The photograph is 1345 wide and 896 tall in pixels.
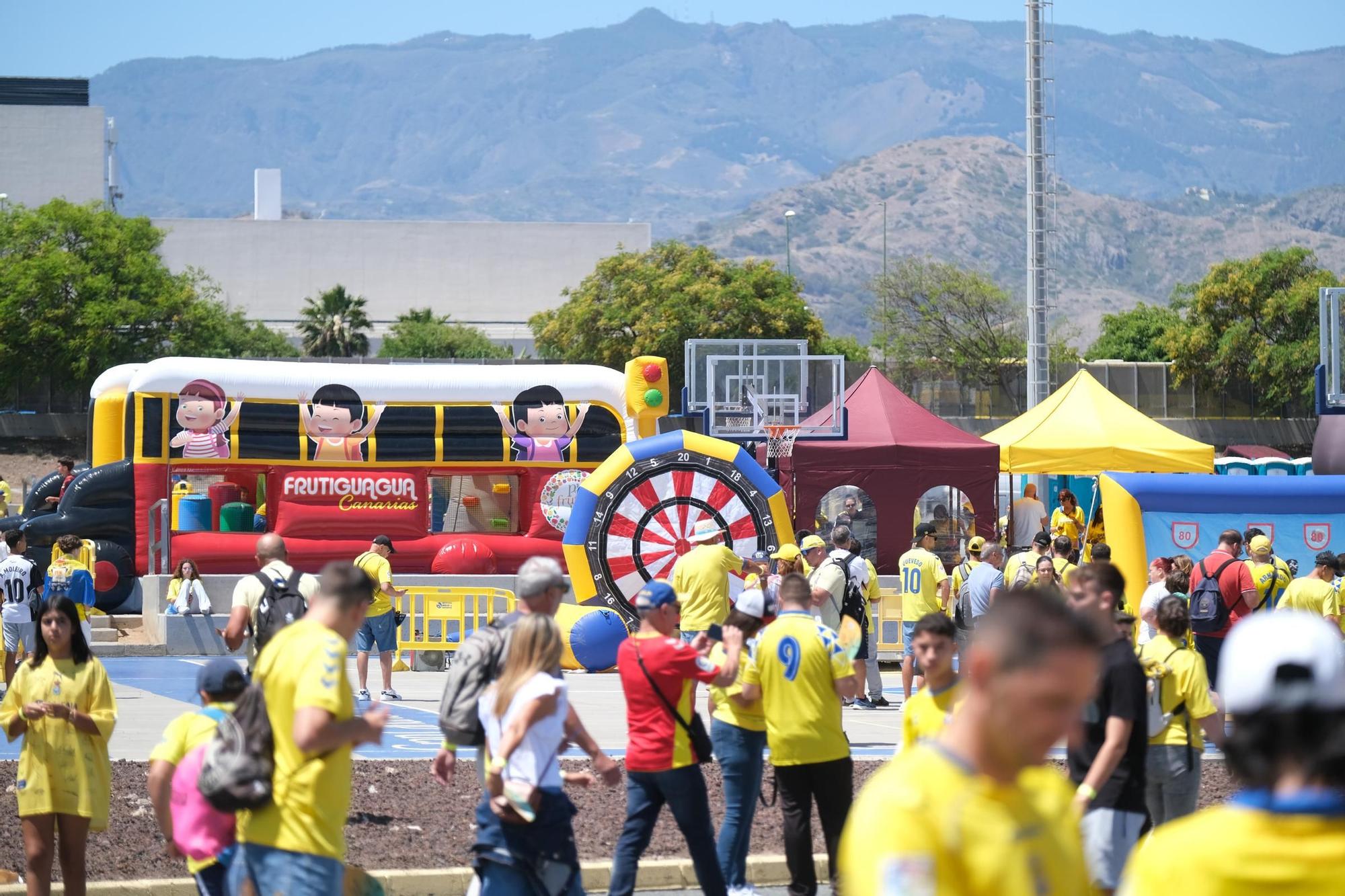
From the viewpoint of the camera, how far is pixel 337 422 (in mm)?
20609

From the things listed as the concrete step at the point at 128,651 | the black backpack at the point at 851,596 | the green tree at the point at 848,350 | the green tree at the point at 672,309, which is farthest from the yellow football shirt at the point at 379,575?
the green tree at the point at 848,350

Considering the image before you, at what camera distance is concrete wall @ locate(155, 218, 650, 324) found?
9319cm

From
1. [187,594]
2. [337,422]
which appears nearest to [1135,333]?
[337,422]

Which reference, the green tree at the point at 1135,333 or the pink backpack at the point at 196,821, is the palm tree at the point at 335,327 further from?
the pink backpack at the point at 196,821

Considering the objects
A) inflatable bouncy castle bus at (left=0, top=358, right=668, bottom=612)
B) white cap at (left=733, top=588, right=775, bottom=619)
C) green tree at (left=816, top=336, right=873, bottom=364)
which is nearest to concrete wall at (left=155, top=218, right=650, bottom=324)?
green tree at (left=816, top=336, right=873, bottom=364)

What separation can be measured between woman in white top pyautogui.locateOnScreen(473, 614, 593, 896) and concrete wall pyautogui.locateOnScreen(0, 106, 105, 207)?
88865mm

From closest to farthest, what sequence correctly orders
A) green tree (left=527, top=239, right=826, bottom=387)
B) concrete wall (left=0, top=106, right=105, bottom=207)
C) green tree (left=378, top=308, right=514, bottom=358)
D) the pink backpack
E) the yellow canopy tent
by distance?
the pink backpack, the yellow canopy tent, green tree (left=527, top=239, right=826, bottom=387), green tree (left=378, top=308, right=514, bottom=358), concrete wall (left=0, top=106, right=105, bottom=207)

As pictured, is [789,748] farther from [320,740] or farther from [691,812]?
[320,740]

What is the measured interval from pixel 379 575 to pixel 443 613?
12.8 feet

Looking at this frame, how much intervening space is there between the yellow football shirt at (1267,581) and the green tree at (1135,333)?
54.5m

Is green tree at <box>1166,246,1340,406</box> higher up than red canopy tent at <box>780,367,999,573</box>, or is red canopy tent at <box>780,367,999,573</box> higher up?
green tree at <box>1166,246,1340,406</box>

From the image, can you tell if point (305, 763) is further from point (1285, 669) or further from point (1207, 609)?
point (1207, 609)

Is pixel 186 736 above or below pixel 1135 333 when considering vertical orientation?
below

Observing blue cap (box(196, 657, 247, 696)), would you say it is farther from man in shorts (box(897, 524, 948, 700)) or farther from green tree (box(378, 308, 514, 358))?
green tree (box(378, 308, 514, 358))
